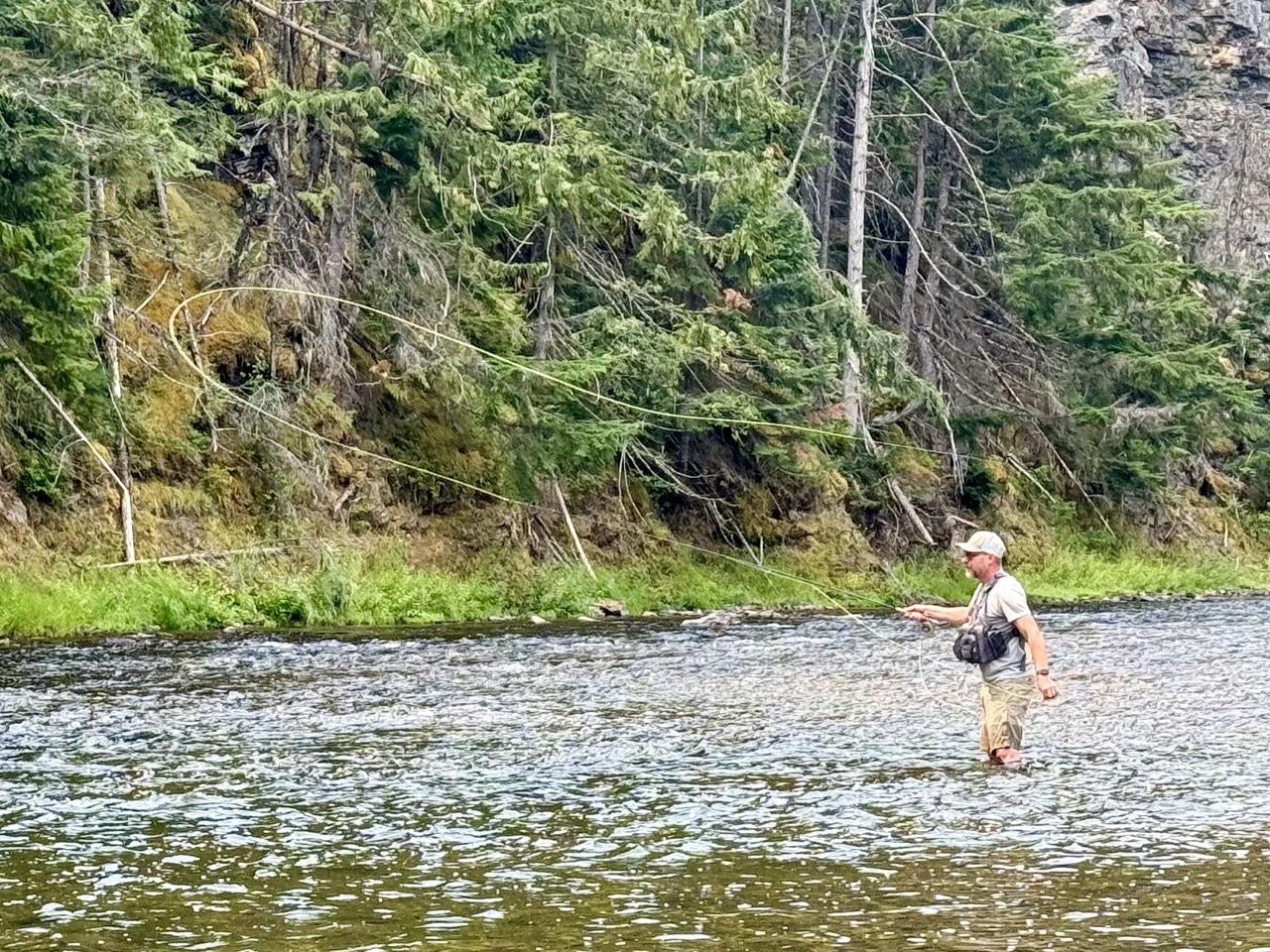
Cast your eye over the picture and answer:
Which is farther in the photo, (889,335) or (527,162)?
(889,335)

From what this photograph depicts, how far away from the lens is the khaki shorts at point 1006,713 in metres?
10.1

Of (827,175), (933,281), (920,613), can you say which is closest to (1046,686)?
(920,613)

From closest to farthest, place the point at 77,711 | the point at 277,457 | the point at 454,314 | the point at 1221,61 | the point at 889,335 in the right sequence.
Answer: the point at 77,711
the point at 277,457
the point at 454,314
the point at 889,335
the point at 1221,61

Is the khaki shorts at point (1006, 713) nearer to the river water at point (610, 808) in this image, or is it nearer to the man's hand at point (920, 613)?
the river water at point (610, 808)

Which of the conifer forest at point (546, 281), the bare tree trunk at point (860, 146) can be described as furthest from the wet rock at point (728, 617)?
the bare tree trunk at point (860, 146)

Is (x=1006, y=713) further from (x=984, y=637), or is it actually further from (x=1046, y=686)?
(x=984, y=637)

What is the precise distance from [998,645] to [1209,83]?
44273 mm

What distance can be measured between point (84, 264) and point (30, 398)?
1929 millimetres

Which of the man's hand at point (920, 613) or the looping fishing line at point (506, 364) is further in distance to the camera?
the looping fishing line at point (506, 364)

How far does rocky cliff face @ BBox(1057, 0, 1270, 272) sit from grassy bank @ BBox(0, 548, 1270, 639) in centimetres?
1836

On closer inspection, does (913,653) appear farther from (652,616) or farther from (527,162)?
(527,162)

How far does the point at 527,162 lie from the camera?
23031 mm

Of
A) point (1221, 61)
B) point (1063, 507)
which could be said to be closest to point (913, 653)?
point (1063, 507)

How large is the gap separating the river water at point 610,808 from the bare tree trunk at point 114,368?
4332mm
